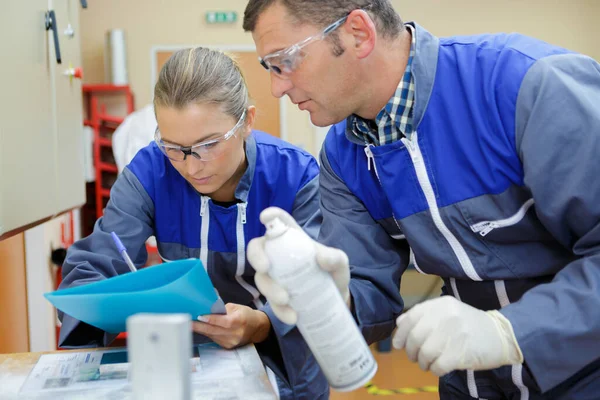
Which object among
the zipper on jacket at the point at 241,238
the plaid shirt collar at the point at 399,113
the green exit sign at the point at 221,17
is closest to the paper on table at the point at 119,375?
the zipper on jacket at the point at 241,238

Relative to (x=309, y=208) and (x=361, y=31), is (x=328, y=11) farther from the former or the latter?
(x=309, y=208)

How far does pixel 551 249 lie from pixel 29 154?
124cm

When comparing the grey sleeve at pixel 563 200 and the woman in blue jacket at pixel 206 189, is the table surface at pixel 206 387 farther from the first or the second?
the grey sleeve at pixel 563 200

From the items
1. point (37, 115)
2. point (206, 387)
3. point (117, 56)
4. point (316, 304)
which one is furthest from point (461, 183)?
point (117, 56)

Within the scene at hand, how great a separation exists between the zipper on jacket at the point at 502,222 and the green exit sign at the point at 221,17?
367cm

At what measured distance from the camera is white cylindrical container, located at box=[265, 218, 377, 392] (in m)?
0.78

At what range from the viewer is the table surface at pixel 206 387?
0.94 metres

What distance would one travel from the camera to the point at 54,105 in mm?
1904

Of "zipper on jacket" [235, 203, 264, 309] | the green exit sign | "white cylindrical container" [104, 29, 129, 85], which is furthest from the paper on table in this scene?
the green exit sign

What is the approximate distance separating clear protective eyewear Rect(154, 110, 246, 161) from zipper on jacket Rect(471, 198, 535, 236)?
62cm

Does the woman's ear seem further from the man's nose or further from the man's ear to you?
the man's ear

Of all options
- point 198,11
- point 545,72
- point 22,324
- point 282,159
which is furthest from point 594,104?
point 198,11

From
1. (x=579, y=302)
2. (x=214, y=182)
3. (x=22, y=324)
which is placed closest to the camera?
(x=579, y=302)

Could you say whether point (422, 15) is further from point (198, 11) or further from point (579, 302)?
point (579, 302)
